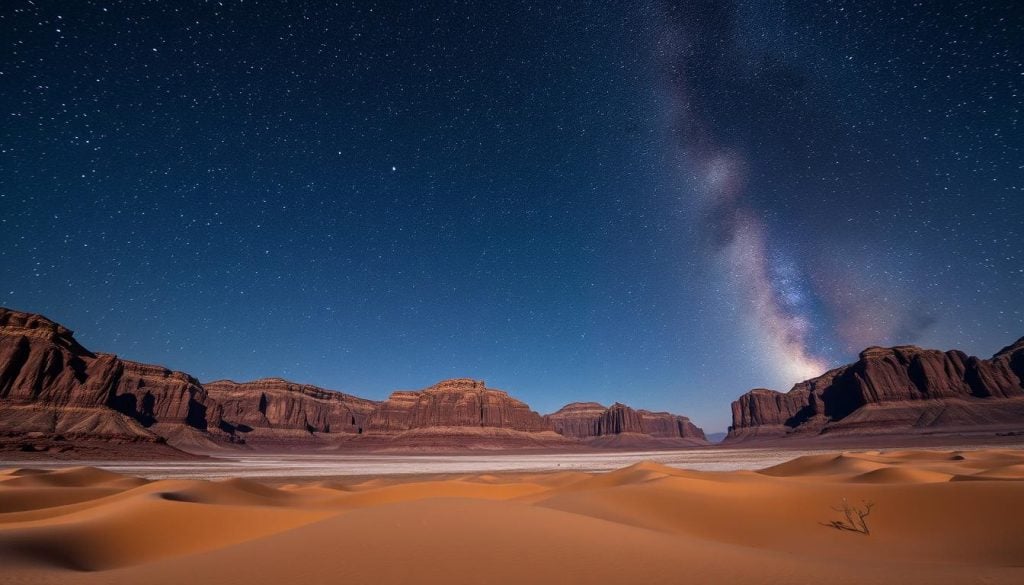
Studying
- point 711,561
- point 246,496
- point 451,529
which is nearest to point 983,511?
point 711,561

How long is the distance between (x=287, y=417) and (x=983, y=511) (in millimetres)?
191256

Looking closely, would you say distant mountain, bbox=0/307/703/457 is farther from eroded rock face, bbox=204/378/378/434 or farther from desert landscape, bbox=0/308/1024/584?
desert landscape, bbox=0/308/1024/584

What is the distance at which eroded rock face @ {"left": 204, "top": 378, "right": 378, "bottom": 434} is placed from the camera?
16025 cm

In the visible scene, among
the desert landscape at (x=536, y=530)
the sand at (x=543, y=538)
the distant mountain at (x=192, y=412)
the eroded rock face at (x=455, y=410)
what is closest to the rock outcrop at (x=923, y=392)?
the distant mountain at (x=192, y=412)

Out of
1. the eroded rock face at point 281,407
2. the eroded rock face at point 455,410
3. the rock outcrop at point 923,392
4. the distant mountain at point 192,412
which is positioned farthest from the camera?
the eroded rock face at point 455,410

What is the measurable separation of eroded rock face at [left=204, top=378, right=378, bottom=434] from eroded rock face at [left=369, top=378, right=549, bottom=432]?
18024mm

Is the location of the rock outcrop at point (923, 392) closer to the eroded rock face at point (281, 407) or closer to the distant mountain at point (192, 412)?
the distant mountain at point (192, 412)

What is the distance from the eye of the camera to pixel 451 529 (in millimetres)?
4672

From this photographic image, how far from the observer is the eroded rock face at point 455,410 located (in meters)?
162

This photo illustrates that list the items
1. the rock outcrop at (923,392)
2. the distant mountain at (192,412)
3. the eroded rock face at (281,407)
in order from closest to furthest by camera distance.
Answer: the distant mountain at (192,412) → the rock outcrop at (923,392) → the eroded rock face at (281,407)

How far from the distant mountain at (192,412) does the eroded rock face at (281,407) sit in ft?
1.39

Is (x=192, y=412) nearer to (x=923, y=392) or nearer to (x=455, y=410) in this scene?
(x=455, y=410)

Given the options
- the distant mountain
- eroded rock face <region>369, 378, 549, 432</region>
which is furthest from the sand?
eroded rock face <region>369, 378, 549, 432</region>

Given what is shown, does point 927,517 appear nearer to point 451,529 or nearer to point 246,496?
point 451,529
